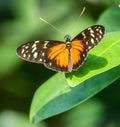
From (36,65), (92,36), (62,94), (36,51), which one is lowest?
(36,65)

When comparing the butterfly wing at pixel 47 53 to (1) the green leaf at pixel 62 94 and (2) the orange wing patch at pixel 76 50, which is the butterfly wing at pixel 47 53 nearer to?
(2) the orange wing patch at pixel 76 50

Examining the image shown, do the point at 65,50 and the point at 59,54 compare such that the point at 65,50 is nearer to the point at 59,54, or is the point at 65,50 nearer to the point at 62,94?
the point at 59,54

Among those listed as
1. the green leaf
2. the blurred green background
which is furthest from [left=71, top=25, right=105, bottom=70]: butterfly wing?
the blurred green background

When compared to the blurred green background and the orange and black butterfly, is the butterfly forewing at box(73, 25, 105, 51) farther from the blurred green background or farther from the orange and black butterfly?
the blurred green background

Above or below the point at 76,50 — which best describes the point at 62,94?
below

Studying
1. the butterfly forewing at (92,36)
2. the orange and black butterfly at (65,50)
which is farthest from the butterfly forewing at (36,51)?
the butterfly forewing at (92,36)

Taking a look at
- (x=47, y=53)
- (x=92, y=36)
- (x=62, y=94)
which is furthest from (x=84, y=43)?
(x=62, y=94)
